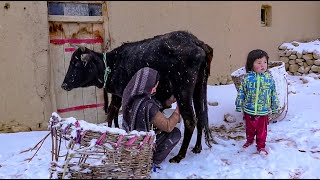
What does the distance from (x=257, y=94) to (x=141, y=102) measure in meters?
1.45

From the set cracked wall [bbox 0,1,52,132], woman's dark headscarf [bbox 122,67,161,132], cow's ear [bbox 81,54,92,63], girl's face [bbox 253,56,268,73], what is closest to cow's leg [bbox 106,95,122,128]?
cow's ear [bbox 81,54,92,63]

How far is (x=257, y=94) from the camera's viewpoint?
4.61 meters

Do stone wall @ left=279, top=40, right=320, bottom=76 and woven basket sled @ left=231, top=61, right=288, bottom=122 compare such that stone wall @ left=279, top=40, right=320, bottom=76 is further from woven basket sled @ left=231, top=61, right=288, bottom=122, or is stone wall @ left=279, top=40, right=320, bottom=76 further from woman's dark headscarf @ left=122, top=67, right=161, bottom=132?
woman's dark headscarf @ left=122, top=67, right=161, bottom=132

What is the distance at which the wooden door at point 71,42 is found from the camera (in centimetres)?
616

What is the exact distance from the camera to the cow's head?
5.16m

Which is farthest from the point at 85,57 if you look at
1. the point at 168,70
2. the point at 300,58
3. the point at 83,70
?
the point at 300,58

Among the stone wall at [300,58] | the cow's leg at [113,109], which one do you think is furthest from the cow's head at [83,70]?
the stone wall at [300,58]

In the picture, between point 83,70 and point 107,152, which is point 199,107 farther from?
point 107,152

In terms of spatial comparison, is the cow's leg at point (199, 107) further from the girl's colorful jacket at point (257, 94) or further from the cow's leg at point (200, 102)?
the girl's colorful jacket at point (257, 94)

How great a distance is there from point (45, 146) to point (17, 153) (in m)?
0.35

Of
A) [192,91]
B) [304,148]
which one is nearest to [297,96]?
[304,148]

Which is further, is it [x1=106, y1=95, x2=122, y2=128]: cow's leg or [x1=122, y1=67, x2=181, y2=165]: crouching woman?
[x1=106, y1=95, x2=122, y2=128]: cow's leg

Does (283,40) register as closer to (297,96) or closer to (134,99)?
(297,96)

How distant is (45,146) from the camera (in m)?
5.07
